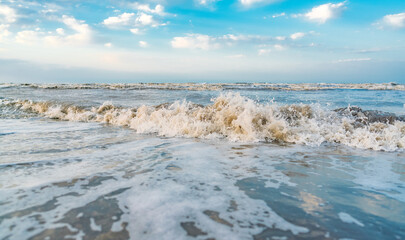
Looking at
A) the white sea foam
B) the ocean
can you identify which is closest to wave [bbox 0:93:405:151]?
the ocean

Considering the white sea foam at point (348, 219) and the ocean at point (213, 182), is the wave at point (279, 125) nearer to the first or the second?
the ocean at point (213, 182)

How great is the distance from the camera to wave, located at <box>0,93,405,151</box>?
18.4ft

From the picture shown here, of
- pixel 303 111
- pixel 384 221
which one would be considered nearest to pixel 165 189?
pixel 384 221

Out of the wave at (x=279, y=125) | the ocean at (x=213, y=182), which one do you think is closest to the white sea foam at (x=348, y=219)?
the ocean at (x=213, y=182)

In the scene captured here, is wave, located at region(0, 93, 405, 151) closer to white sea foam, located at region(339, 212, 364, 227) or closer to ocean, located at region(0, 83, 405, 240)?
ocean, located at region(0, 83, 405, 240)

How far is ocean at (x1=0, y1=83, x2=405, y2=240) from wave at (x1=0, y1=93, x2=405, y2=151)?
0.12ft

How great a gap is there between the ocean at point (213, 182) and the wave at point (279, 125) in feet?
0.12

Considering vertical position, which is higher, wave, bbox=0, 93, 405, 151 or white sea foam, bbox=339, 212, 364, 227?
wave, bbox=0, 93, 405, 151

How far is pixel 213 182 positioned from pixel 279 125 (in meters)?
3.56

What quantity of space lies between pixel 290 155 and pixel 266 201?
2.20m

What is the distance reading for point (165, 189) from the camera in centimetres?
295

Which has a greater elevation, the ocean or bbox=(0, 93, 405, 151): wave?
bbox=(0, 93, 405, 151): wave

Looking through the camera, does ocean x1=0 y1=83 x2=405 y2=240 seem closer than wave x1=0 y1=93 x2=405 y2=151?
Yes

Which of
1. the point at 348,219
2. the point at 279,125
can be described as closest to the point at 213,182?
the point at 348,219
